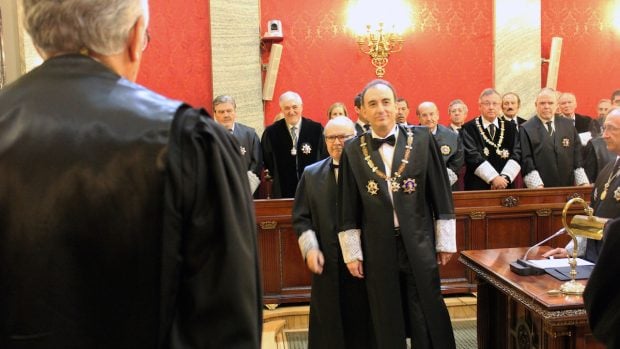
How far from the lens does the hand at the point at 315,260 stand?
3906mm

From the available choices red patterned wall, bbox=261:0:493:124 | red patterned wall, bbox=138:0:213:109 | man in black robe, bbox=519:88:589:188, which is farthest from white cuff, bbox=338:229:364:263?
red patterned wall, bbox=138:0:213:109

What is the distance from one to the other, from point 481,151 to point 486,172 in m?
0.41

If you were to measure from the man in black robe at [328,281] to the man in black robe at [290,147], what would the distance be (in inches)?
107

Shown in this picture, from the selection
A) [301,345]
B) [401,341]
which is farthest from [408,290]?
[301,345]

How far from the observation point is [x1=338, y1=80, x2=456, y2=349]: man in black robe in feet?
11.9

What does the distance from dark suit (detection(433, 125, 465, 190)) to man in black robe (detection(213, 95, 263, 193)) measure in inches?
81.1

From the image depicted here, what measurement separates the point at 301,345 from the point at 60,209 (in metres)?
3.98

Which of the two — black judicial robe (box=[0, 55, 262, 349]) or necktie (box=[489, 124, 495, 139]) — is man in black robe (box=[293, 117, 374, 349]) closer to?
black judicial robe (box=[0, 55, 262, 349])

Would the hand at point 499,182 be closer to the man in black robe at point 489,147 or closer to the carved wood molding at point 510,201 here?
the man in black robe at point 489,147

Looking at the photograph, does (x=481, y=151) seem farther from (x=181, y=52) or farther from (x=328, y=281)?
(x=181, y=52)

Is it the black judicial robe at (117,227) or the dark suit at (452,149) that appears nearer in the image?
the black judicial robe at (117,227)

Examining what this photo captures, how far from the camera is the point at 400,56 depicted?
9047 millimetres

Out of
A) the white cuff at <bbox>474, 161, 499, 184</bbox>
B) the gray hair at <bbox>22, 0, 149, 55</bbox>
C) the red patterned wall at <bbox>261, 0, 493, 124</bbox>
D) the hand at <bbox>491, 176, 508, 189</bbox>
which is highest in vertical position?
the red patterned wall at <bbox>261, 0, 493, 124</bbox>

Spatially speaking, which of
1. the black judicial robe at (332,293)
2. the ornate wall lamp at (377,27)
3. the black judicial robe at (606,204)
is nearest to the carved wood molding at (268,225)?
the black judicial robe at (332,293)
